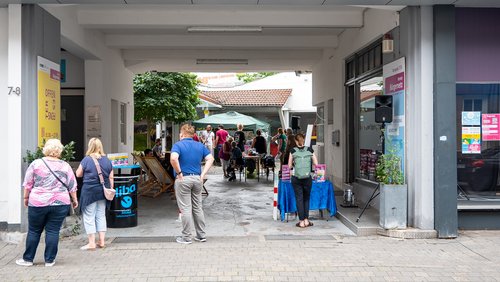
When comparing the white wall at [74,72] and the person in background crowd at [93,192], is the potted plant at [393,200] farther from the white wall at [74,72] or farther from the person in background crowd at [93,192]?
the white wall at [74,72]

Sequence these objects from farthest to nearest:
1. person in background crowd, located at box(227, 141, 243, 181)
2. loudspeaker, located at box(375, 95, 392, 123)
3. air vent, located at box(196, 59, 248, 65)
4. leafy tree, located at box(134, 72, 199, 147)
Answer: leafy tree, located at box(134, 72, 199, 147), person in background crowd, located at box(227, 141, 243, 181), air vent, located at box(196, 59, 248, 65), loudspeaker, located at box(375, 95, 392, 123)

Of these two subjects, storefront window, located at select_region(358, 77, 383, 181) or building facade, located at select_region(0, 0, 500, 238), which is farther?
storefront window, located at select_region(358, 77, 383, 181)

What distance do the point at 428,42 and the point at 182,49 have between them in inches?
310

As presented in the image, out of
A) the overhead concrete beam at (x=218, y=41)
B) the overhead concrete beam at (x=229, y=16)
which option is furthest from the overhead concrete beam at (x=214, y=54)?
the overhead concrete beam at (x=229, y=16)

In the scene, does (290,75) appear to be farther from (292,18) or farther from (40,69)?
(40,69)

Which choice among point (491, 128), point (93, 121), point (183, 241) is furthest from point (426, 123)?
point (93, 121)

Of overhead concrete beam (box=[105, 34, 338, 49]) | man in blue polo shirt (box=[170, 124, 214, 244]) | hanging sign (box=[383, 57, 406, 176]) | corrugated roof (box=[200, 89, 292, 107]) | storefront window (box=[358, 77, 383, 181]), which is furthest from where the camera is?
corrugated roof (box=[200, 89, 292, 107])

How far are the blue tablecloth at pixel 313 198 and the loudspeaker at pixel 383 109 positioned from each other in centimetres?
162

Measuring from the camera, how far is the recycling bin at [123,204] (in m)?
8.20

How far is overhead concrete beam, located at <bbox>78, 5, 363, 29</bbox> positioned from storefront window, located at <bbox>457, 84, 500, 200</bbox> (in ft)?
10.1

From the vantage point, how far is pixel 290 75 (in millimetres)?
28250

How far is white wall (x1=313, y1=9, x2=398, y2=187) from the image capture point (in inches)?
372

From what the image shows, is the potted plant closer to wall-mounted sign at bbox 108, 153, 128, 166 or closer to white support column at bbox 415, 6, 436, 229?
white support column at bbox 415, 6, 436, 229

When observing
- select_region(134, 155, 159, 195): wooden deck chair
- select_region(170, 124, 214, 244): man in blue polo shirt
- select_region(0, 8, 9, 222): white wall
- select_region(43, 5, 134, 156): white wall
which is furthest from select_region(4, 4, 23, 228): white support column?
select_region(134, 155, 159, 195): wooden deck chair
